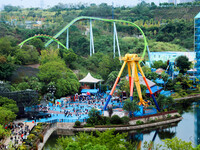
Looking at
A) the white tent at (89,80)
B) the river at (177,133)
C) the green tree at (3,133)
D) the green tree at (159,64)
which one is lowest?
the river at (177,133)

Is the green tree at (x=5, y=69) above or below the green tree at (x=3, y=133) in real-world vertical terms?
above

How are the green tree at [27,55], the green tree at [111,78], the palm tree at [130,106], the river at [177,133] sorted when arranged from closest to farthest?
the river at [177,133] < the palm tree at [130,106] < the green tree at [111,78] < the green tree at [27,55]

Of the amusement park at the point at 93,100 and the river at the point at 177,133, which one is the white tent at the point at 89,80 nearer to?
the amusement park at the point at 93,100

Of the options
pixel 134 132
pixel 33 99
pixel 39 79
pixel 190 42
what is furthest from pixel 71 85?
pixel 190 42

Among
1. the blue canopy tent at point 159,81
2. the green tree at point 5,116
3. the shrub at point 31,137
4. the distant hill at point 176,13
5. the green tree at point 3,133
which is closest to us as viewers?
the green tree at point 3,133

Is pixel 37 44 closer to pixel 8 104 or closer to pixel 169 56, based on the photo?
pixel 169 56

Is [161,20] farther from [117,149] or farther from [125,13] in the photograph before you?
[117,149]

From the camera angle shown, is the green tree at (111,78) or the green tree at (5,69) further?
the green tree at (111,78)

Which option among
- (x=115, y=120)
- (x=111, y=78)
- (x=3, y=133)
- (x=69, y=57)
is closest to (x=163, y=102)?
(x=115, y=120)

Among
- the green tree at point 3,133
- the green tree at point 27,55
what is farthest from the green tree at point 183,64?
the green tree at point 3,133

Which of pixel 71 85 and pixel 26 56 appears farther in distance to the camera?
pixel 26 56

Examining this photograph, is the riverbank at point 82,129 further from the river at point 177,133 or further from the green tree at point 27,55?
the green tree at point 27,55
